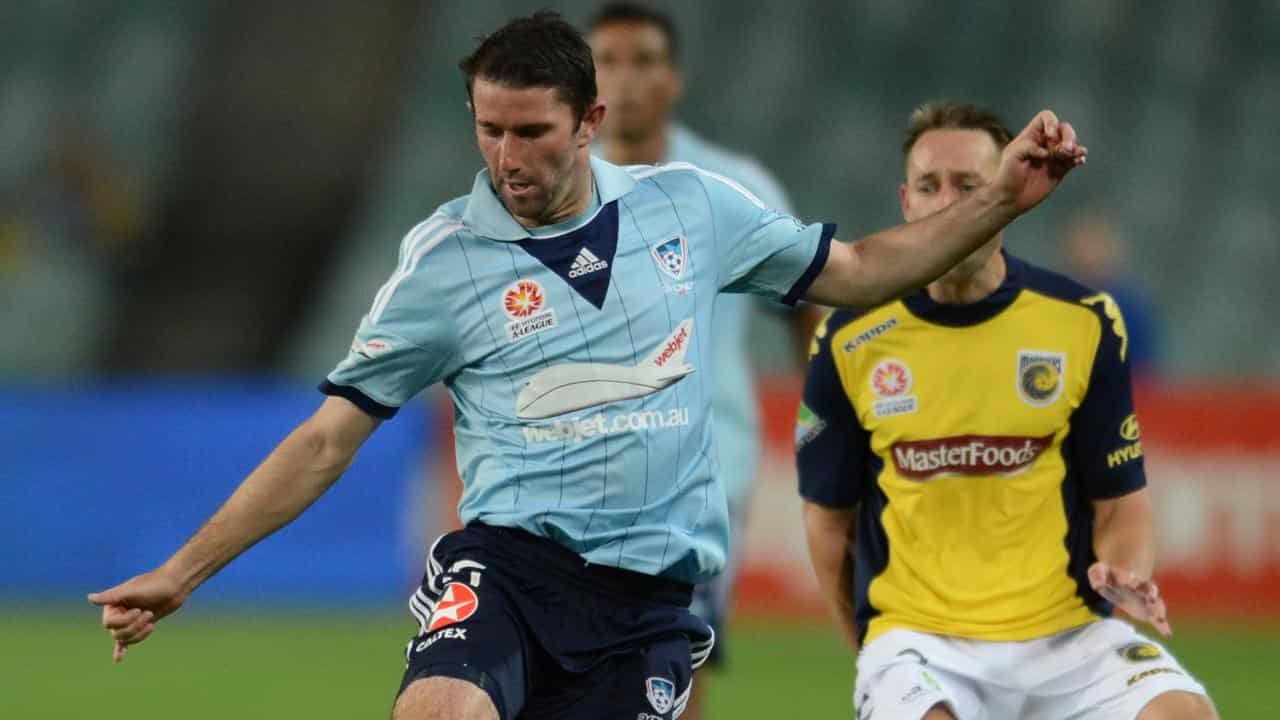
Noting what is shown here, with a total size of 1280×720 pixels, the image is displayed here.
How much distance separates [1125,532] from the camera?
482 centimetres

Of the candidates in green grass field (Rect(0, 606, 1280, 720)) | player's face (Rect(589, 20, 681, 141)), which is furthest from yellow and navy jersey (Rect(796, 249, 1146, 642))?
green grass field (Rect(0, 606, 1280, 720))

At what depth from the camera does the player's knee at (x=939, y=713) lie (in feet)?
15.2

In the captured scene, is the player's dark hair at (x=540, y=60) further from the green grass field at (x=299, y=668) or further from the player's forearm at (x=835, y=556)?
the green grass field at (x=299, y=668)

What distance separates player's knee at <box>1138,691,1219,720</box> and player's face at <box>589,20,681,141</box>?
9.38 feet

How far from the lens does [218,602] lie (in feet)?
38.3

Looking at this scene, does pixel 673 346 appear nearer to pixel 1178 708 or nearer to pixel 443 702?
pixel 443 702

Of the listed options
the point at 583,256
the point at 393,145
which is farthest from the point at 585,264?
the point at 393,145

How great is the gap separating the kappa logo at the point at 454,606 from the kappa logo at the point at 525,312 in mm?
572

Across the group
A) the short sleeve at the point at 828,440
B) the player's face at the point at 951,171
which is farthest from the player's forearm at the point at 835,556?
the player's face at the point at 951,171

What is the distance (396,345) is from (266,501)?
46 centimetres

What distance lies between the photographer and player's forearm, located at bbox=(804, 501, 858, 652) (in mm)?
5176

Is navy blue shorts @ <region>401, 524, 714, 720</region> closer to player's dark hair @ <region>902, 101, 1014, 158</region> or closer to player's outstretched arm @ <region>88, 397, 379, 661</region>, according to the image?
player's outstretched arm @ <region>88, 397, 379, 661</region>

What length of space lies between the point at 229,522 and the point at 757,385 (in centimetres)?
754

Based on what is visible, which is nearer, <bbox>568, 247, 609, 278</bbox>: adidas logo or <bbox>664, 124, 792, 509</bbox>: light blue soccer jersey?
<bbox>568, 247, 609, 278</bbox>: adidas logo
